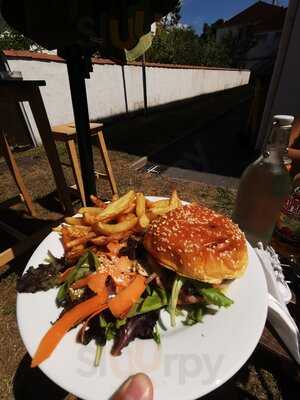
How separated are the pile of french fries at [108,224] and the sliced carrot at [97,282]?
250 mm

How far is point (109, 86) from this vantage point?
34.0 feet

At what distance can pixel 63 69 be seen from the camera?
8273 mm

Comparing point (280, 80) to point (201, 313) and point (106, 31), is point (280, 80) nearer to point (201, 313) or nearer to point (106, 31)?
point (106, 31)

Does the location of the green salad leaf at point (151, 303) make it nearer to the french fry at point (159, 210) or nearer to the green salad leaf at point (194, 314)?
the green salad leaf at point (194, 314)

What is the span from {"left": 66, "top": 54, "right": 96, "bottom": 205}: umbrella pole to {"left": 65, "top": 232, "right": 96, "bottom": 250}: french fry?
952mm

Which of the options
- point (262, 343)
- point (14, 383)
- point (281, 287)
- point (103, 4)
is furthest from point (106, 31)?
point (14, 383)

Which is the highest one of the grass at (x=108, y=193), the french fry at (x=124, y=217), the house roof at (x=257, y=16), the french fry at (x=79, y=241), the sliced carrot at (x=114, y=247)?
the house roof at (x=257, y=16)

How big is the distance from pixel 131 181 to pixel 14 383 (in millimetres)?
3967

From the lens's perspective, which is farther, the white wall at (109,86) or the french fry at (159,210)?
the white wall at (109,86)

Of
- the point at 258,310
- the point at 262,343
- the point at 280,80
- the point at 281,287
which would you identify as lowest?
the point at 262,343

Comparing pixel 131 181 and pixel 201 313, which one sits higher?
pixel 201 313

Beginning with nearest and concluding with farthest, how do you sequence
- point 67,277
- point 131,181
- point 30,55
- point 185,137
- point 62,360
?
point 62,360 → point 67,277 → point 131,181 → point 30,55 → point 185,137

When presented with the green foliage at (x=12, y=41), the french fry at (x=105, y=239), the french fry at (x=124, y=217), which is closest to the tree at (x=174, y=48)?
the green foliage at (x=12, y=41)

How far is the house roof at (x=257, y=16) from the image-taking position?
36.4 metres
